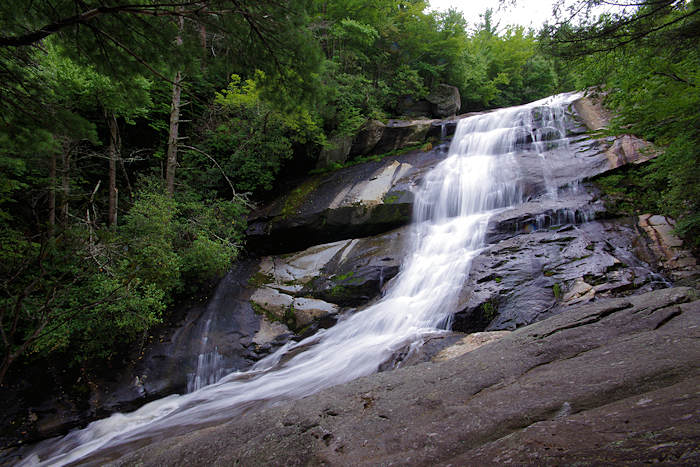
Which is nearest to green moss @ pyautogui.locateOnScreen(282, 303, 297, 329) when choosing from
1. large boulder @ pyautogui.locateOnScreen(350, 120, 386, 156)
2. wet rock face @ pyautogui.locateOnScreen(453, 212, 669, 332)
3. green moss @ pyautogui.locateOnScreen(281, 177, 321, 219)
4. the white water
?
the white water

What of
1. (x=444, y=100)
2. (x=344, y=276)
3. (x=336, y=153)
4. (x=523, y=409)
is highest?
(x=444, y=100)

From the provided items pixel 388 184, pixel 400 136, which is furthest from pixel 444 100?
pixel 388 184

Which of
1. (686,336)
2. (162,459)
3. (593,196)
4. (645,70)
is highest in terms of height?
(645,70)

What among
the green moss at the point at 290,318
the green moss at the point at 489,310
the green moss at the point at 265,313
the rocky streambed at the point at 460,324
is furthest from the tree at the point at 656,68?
the green moss at the point at 265,313

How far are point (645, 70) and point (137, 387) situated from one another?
10.7m

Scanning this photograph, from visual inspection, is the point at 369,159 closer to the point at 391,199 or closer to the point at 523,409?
the point at 391,199

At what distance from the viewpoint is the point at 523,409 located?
90.0 inches

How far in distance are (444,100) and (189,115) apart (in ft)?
40.7

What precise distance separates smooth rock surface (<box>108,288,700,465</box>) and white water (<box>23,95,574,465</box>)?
6.62 feet

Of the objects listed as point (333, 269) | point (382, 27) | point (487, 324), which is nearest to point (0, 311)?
point (487, 324)

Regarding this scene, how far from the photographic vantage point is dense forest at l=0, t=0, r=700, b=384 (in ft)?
10.5

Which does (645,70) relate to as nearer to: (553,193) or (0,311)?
(553,193)

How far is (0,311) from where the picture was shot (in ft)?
7.07

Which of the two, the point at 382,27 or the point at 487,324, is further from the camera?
the point at 382,27
